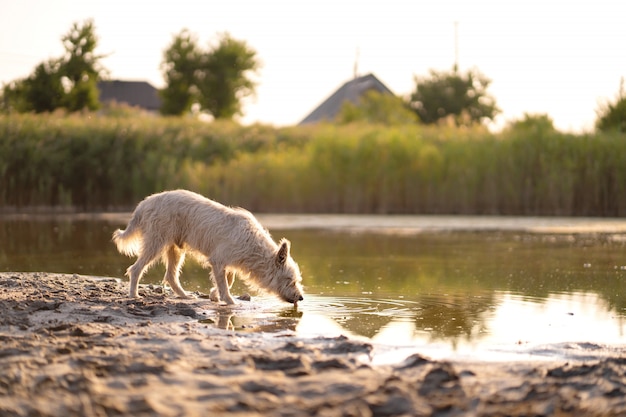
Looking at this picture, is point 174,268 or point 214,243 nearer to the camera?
point 214,243

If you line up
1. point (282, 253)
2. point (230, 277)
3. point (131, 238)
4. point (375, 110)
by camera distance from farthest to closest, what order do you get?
point (375, 110) → point (230, 277) → point (131, 238) → point (282, 253)

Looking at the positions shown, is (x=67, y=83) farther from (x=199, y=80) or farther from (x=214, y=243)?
(x=214, y=243)

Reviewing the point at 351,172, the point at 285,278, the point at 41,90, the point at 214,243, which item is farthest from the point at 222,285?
the point at 41,90

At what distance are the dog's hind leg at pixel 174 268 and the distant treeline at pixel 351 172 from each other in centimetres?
1484

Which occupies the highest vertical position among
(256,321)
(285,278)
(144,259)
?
(144,259)

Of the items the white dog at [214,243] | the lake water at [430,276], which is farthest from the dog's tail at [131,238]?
the lake water at [430,276]

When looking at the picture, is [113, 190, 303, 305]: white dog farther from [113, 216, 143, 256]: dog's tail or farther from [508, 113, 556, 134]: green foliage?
[508, 113, 556, 134]: green foliage

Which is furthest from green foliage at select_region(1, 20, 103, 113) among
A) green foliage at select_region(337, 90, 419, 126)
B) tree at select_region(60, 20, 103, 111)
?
green foliage at select_region(337, 90, 419, 126)

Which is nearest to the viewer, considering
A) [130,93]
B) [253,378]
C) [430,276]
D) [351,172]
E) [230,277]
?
[253,378]

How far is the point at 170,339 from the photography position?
704 cm

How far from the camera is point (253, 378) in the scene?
221 inches

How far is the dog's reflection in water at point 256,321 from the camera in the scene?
329 inches

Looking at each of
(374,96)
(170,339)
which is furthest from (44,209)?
(374,96)

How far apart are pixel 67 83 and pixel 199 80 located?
528 inches
